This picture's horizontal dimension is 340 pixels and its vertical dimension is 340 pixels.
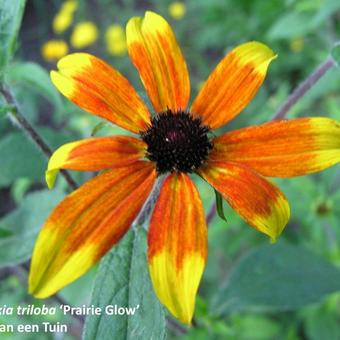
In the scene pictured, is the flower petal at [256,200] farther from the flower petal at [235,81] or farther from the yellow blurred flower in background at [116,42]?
the yellow blurred flower in background at [116,42]

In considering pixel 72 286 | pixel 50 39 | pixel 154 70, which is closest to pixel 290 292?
pixel 72 286

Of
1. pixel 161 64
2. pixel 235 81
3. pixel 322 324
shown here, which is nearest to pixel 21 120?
pixel 161 64

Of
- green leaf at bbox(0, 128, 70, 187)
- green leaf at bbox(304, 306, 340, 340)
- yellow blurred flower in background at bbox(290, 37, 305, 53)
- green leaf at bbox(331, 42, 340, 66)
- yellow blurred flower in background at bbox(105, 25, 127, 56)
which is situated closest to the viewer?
green leaf at bbox(331, 42, 340, 66)

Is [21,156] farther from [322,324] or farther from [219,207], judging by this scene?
[322,324]

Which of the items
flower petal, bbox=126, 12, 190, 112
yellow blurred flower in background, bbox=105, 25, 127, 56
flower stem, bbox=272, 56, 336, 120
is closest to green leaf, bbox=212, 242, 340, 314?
flower stem, bbox=272, 56, 336, 120

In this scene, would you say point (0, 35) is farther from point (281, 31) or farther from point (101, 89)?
point (281, 31)

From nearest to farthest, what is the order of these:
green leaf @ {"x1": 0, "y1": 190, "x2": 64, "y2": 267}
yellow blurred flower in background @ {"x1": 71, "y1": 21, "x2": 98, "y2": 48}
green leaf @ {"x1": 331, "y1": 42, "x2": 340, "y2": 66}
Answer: green leaf @ {"x1": 331, "y1": 42, "x2": 340, "y2": 66} < green leaf @ {"x1": 0, "y1": 190, "x2": 64, "y2": 267} < yellow blurred flower in background @ {"x1": 71, "y1": 21, "x2": 98, "y2": 48}

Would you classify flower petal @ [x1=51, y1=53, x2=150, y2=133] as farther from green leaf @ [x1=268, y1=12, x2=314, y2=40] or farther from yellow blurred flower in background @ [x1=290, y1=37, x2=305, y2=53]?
yellow blurred flower in background @ [x1=290, y1=37, x2=305, y2=53]
